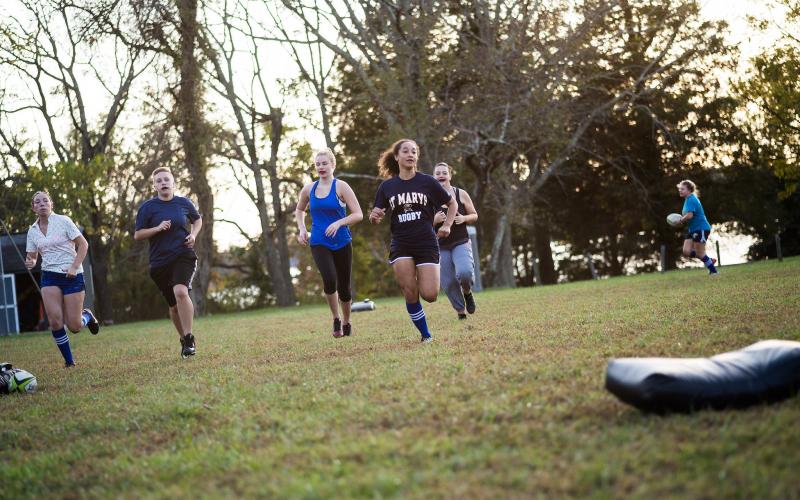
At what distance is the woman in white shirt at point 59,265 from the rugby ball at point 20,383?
81.9 inches

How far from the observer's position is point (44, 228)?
33.4 ft

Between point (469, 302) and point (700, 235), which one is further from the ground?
point (700, 235)

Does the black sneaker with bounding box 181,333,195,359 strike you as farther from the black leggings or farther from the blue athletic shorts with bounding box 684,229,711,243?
the blue athletic shorts with bounding box 684,229,711,243

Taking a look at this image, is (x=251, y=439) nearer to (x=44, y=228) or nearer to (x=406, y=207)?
(x=406, y=207)

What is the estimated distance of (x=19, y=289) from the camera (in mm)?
34375

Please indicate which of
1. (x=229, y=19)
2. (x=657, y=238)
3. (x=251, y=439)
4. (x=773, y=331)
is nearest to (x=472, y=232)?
(x=229, y=19)

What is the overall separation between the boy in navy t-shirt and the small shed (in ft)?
34.1

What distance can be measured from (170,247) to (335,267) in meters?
1.92

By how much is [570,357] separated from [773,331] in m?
1.70

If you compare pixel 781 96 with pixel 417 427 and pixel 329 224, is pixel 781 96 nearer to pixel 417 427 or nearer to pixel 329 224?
pixel 329 224

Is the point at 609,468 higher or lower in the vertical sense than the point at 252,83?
lower

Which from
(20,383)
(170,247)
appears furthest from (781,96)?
(20,383)

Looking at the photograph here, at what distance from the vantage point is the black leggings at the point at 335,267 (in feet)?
32.5

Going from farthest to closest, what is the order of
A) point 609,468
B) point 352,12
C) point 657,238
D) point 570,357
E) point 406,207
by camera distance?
point 657,238, point 352,12, point 406,207, point 570,357, point 609,468
